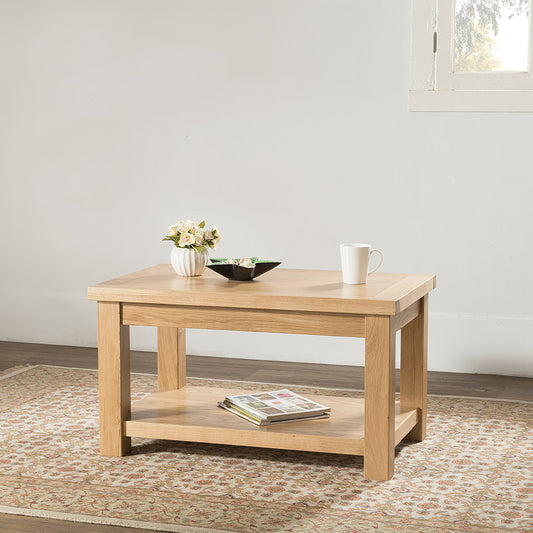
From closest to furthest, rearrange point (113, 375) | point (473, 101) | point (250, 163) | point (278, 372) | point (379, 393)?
point (379, 393) < point (113, 375) < point (473, 101) < point (278, 372) < point (250, 163)

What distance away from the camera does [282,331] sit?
2553 mm

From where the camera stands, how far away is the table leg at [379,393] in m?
2.46

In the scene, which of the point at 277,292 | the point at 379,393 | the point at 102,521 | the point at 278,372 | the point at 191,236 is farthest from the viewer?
the point at 278,372

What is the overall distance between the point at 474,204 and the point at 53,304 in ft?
7.18

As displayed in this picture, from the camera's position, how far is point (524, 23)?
3.86 metres

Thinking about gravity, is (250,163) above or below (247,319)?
above

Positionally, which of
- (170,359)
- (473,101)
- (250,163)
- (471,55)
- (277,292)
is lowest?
(170,359)

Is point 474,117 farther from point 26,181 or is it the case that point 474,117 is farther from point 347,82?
point 26,181

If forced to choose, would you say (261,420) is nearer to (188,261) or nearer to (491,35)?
(188,261)

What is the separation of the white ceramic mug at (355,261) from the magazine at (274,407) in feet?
1.41

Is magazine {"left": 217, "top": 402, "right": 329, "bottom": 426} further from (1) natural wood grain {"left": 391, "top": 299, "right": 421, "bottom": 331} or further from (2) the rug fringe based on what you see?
(2) the rug fringe

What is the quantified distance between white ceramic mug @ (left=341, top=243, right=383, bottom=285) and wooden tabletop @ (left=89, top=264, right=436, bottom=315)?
4 cm

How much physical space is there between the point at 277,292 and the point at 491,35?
6.44 ft

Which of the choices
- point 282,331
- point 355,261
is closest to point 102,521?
point 282,331
